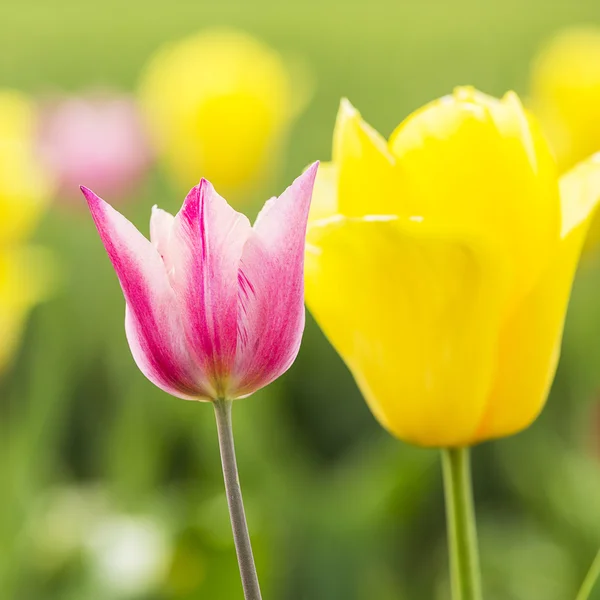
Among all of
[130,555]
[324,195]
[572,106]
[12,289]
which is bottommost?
[130,555]

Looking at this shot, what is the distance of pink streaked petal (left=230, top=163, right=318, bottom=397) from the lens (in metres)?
0.27

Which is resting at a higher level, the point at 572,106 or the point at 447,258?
the point at 572,106

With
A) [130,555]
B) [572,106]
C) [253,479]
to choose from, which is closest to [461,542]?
[130,555]

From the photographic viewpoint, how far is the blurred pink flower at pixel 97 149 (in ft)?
4.79

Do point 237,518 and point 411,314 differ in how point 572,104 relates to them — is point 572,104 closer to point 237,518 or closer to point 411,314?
point 411,314

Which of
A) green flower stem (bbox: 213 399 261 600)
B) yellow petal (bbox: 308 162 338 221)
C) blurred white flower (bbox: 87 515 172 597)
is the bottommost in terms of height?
blurred white flower (bbox: 87 515 172 597)

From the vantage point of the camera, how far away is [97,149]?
4.83 ft

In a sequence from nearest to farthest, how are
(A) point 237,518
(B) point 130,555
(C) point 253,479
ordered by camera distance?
1. (A) point 237,518
2. (B) point 130,555
3. (C) point 253,479

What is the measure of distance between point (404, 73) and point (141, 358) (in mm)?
3078

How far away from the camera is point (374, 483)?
949 millimetres

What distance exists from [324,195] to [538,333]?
0.10 meters

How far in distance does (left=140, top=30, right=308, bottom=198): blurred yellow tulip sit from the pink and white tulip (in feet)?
3.90

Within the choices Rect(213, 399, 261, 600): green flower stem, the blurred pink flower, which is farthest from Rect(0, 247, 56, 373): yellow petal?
Rect(213, 399, 261, 600): green flower stem

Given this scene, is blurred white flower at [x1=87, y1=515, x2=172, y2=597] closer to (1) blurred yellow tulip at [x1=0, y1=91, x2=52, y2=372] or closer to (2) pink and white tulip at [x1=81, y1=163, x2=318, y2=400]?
(1) blurred yellow tulip at [x1=0, y1=91, x2=52, y2=372]
